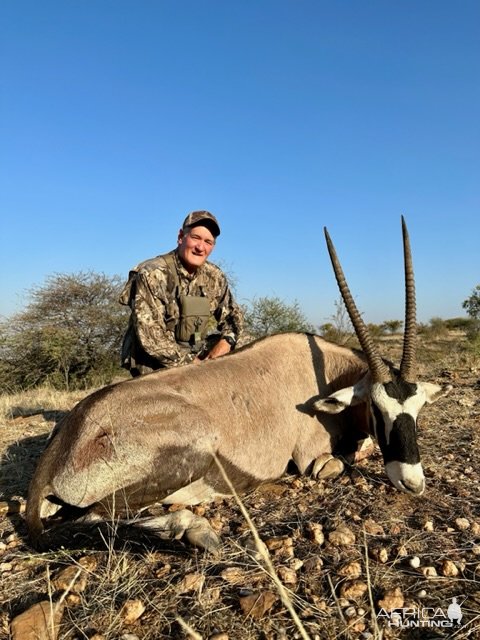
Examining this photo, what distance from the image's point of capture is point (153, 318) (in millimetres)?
4906

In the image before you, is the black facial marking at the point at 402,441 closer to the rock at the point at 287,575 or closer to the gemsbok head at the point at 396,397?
the gemsbok head at the point at 396,397

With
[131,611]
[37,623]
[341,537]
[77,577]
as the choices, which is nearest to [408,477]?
[341,537]

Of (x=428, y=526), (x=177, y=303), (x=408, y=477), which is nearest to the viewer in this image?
(x=428, y=526)

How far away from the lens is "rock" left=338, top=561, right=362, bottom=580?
2.09m

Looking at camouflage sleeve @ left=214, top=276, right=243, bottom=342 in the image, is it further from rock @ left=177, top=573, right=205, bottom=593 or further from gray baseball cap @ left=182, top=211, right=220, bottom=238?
rock @ left=177, top=573, right=205, bottom=593

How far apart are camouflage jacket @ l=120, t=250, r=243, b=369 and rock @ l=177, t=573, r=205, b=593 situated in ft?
8.76

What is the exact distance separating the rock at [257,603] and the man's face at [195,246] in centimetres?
370

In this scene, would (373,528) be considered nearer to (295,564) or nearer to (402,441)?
(295,564)

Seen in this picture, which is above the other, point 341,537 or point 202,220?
point 202,220

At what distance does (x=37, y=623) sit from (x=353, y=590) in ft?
3.96

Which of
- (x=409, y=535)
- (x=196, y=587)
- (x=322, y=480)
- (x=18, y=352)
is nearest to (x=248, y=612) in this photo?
(x=196, y=587)

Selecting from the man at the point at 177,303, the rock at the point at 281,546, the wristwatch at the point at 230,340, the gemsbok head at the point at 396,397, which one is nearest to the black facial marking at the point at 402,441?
the gemsbok head at the point at 396,397

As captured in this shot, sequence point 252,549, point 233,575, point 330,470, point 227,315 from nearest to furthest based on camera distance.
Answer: point 233,575 < point 252,549 < point 330,470 < point 227,315

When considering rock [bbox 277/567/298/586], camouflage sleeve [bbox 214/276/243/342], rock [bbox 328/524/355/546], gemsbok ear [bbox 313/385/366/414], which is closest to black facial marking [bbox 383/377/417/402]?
gemsbok ear [bbox 313/385/366/414]
